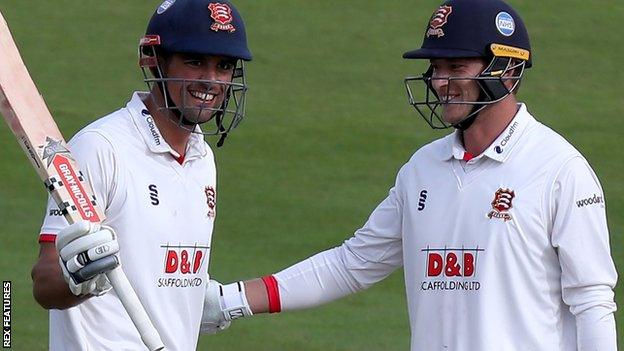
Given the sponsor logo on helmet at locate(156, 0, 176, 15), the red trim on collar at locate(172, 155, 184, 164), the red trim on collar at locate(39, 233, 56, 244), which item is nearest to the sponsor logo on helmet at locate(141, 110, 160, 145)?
the red trim on collar at locate(172, 155, 184, 164)

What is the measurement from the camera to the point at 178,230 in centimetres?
520

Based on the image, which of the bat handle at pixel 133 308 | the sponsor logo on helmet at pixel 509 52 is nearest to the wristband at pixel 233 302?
the bat handle at pixel 133 308

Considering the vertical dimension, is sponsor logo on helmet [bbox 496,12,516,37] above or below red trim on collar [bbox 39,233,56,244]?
above

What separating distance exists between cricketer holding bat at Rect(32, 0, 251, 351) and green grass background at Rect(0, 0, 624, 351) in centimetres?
437

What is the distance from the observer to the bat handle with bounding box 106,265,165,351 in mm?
4594

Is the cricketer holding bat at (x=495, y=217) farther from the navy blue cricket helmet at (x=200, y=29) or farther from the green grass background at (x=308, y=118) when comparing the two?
the green grass background at (x=308, y=118)

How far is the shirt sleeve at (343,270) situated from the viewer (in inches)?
229

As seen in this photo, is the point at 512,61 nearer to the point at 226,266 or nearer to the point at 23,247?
the point at 226,266

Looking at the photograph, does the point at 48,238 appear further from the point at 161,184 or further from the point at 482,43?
the point at 482,43

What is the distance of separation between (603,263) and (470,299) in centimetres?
48

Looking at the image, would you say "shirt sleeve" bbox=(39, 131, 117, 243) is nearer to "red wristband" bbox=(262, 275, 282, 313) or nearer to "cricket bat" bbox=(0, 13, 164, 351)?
"cricket bat" bbox=(0, 13, 164, 351)

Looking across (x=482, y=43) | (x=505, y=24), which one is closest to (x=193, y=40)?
(x=482, y=43)

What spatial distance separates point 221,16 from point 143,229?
86 centimetres

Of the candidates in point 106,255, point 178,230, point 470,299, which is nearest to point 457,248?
point 470,299
